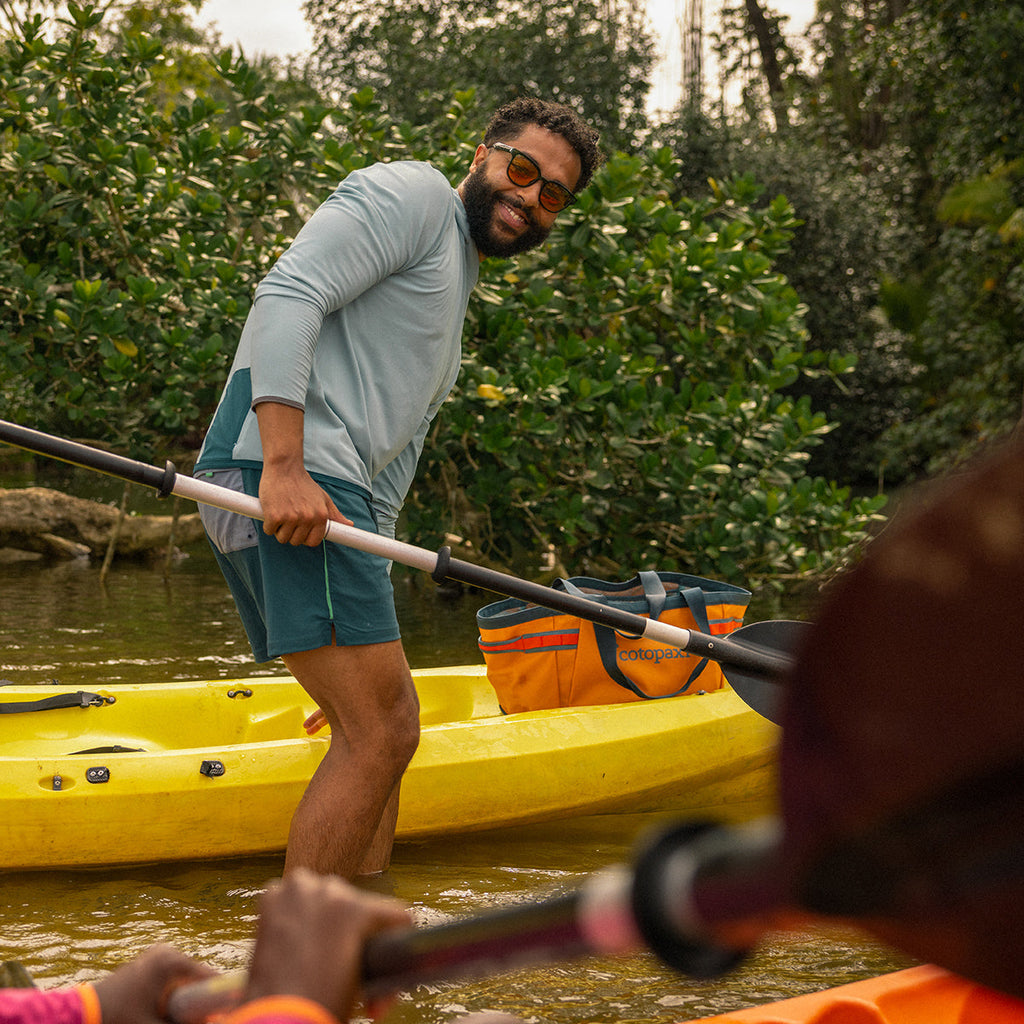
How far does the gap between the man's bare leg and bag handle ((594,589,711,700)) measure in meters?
1.27

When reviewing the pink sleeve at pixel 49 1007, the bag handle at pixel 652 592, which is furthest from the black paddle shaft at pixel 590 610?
the pink sleeve at pixel 49 1007

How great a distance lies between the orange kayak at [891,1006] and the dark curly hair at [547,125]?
80.0 inches

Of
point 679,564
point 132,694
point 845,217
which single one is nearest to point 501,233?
point 132,694

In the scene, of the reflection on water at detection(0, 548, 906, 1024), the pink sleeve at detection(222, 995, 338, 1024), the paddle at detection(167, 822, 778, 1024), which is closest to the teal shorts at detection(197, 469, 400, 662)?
the reflection on water at detection(0, 548, 906, 1024)

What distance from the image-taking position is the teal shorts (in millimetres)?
2480

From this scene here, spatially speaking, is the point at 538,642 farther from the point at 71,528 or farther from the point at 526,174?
the point at 71,528

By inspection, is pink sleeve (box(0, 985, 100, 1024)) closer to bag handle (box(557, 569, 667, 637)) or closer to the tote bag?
bag handle (box(557, 569, 667, 637))

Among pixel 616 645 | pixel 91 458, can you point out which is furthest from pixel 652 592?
pixel 91 458

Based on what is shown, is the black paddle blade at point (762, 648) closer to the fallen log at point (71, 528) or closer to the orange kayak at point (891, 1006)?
the orange kayak at point (891, 1006)

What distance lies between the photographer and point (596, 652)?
386cm

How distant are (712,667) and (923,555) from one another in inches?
143

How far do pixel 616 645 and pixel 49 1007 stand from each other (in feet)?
9.10

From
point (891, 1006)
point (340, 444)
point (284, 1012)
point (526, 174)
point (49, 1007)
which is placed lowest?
A: point (891, 1006)

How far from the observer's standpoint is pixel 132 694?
4191mm
